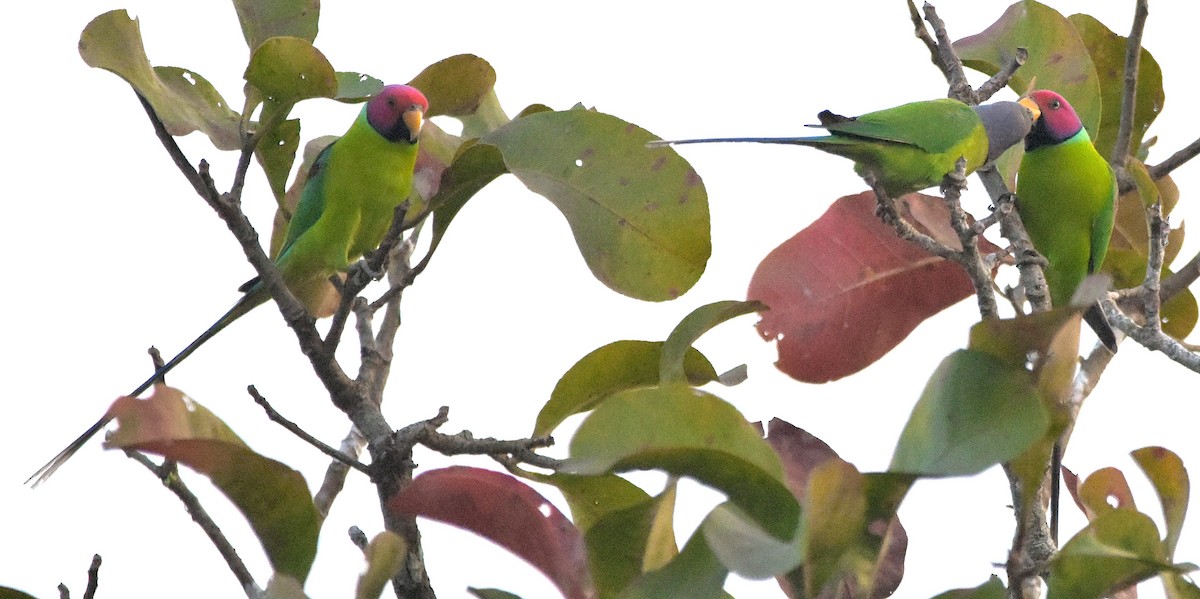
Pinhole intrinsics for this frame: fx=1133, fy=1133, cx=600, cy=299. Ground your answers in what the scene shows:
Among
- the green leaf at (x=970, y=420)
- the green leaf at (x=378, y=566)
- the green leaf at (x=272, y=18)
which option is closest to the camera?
the green leaf at (x=970, y=420)

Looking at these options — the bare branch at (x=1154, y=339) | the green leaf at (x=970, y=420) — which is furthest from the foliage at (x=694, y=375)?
the bare branch at (x=1154, y=339)

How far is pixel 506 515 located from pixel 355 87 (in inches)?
32.8

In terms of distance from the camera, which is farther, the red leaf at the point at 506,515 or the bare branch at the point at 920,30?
the bare branch at the point at 920,30

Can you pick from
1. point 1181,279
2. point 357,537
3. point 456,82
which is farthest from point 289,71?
point 1181,279

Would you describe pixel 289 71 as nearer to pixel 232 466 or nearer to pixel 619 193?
pixel 619 193

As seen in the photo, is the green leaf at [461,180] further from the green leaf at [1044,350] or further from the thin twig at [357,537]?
the green leaf at [1044,350]

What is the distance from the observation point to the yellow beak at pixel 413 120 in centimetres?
202

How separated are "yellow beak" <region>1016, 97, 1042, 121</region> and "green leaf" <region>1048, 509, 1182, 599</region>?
1.47 meters

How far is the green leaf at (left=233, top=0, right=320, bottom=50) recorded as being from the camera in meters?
1.70

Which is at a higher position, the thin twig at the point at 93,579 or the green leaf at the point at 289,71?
the green leaf at the point at 289,71

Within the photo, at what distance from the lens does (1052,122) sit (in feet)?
8.20

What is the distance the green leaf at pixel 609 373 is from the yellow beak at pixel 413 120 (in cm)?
69

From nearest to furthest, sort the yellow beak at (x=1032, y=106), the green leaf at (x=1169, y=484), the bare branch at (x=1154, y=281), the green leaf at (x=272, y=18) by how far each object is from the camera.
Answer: the green leaf at (x=1169, y=484) → the green leaf at (x=272, y=18) → the bare branch at (x=1154, y=281) → the yellow beak at (x=1032, y=106)

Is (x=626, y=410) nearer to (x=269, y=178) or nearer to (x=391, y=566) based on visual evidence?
(x=391, y=566)
